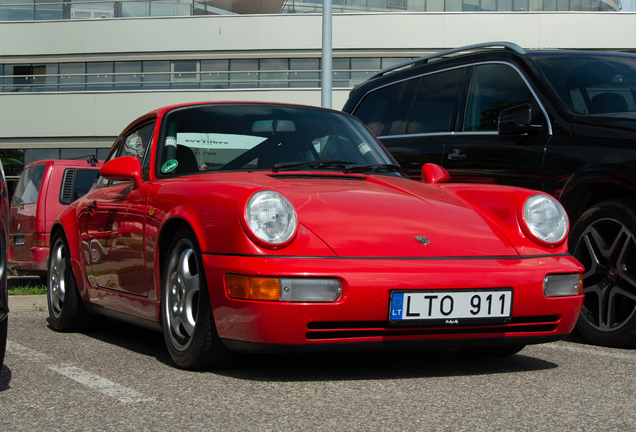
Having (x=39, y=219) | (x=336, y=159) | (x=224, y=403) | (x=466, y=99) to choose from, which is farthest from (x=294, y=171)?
(x=39, y=219)

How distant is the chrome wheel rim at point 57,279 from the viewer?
5.49 m

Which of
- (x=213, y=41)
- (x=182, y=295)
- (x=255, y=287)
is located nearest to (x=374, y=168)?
(x=182, y=295)

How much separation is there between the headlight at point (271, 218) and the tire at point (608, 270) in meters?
2.18

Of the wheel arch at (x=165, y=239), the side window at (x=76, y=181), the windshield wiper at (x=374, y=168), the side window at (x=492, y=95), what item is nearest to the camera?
the wheel arch at (x=165, y=239)

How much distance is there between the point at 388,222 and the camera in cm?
356

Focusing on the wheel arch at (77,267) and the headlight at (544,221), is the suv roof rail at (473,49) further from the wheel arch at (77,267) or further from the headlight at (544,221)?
the wheel arch at (77,267)

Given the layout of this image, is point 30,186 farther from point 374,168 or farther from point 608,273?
point 608,273

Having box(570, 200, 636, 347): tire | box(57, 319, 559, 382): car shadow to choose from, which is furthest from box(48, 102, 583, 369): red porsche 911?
box(570, 200, 636, 347): tire

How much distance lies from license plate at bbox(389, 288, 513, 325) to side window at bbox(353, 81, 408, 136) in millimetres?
3661

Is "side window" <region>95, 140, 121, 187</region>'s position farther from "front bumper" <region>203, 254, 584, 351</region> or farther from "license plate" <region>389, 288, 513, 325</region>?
"license plate" <region>389, 288, 513, 325</region>

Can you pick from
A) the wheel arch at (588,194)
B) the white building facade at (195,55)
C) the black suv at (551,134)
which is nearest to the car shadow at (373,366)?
the black suv at (551,134)

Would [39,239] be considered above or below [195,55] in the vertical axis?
below

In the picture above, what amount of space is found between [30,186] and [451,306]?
8370mm

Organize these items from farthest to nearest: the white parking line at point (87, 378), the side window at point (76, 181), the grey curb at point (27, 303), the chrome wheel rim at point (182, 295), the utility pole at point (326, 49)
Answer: the utility pole at point (326, 49)
the side window at point (76, 181)
the grey curb at point (27, 303)
the chrome wheel rim at point (182, 295)
the white parking line at point (87, 378)
